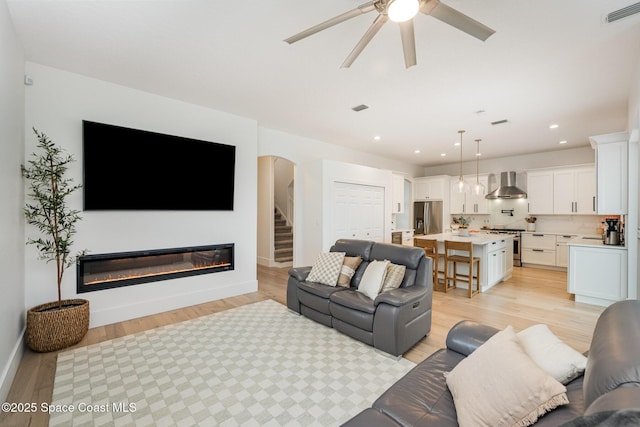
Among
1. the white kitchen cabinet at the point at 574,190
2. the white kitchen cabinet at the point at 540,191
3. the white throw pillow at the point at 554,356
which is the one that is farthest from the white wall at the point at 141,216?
the white kitchen cabinet at the point at 574,190

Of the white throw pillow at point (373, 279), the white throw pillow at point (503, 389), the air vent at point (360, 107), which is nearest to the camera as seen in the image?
the white throw pillow at point (503, 389)

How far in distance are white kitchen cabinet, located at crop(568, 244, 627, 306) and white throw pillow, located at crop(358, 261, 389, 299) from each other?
11.0 ft

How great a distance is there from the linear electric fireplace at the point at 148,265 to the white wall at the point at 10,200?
57 centimetres

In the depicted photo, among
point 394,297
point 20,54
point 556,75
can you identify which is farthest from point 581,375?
point 20,54

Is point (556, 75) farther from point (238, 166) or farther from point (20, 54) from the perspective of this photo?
point (20, 54)

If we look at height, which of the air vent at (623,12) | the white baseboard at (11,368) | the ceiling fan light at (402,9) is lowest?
the white baseboard at (11,368)

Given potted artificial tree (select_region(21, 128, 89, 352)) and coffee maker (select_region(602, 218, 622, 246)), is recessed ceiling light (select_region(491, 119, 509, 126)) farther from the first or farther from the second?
potted artificial tree (select_region(21, 128, 89, 352))

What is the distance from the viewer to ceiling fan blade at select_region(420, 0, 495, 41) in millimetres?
1516

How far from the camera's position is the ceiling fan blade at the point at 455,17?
152cm

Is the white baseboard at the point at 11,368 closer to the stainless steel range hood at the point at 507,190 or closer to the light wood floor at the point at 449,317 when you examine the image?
the light wood floor at the point at 449,317

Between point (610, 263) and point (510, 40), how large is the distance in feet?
12.0

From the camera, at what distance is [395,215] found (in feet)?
26.0

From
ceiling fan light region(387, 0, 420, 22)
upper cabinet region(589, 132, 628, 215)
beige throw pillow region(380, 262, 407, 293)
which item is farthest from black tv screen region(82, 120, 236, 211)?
upper cabinet region(589, 132, 628, 215)

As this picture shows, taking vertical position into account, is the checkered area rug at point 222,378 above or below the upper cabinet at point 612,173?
below
